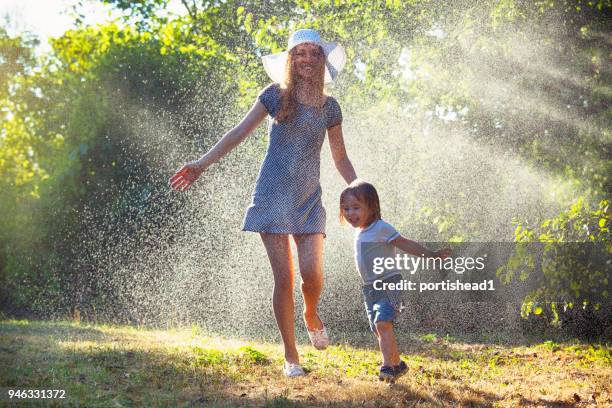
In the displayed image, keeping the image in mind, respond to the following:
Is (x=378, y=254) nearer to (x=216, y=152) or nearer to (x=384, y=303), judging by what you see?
(x=384, y=303)

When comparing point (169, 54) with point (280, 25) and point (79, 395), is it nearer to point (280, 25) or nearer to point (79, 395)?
point (280, 25)

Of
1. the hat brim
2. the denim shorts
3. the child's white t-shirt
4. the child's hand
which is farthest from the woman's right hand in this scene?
the child's hand

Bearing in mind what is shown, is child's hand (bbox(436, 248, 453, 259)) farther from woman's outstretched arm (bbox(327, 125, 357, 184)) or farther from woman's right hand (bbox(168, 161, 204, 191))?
woman's right hand (bbox(168, 161, 204, 191))

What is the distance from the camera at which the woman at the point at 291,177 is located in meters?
4.28

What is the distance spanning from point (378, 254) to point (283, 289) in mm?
633

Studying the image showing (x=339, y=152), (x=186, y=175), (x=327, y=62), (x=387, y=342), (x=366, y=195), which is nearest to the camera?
(x=387, y=342)

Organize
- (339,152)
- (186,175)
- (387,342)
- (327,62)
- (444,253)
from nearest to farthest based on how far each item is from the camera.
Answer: (444,253), (387,342), (186,175), (339,152), (327,62)

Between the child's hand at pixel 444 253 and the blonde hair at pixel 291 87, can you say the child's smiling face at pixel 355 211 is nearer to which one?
the child's hand at pixel 444 253

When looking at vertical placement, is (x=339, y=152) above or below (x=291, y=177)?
above

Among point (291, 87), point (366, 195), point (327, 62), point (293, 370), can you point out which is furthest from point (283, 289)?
point (327, 62)

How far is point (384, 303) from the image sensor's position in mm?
4043

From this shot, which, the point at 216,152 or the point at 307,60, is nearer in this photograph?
the point at 216,152

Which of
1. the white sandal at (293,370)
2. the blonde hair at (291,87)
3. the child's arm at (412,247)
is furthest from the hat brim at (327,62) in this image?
the white sandal at (293,370)

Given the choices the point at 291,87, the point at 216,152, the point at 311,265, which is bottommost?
the point at 311,265
